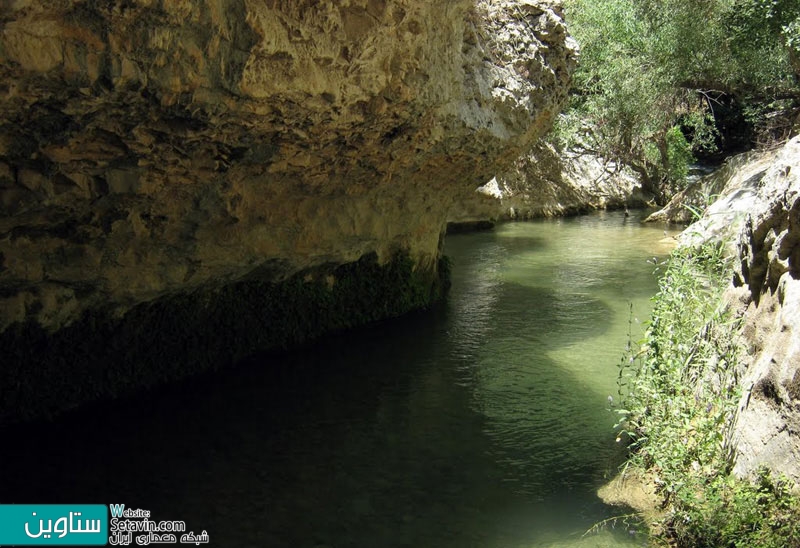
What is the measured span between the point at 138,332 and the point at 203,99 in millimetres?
3396

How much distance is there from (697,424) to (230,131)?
15.2ft

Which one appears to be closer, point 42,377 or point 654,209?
point 42,377

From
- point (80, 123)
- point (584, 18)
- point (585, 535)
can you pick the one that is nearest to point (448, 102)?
point (80, 123)

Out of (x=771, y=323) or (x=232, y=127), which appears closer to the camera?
(x=771, y=323)

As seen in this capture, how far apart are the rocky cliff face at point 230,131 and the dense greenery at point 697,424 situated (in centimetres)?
340

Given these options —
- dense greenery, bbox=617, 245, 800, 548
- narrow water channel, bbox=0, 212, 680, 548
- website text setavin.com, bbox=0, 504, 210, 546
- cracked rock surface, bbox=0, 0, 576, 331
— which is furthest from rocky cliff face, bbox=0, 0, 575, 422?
dense greenery, bbox=617, 245, 800, 548

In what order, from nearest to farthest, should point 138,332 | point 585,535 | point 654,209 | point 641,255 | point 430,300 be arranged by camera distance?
point 585,535 → point 138,332 → point 430,300 → point 641,255 → point 654,209

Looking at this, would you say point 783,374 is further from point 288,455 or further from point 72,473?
point 72,473

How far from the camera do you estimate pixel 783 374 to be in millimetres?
4668

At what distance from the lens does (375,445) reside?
23.8 feet
